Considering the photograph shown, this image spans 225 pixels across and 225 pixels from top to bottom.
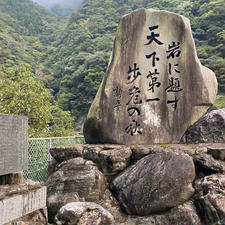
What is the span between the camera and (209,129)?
192 inches

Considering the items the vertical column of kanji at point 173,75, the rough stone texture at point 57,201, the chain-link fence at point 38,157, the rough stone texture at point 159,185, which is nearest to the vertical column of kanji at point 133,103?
the vertical column of kanji at point 173,75

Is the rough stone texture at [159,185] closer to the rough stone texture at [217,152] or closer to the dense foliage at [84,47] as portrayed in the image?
the rough stone texture at [217,152]

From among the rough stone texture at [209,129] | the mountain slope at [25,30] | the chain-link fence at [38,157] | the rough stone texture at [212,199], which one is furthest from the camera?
the mountain slope at [25,30]

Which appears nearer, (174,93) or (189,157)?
(189,157)

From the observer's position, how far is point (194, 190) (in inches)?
157

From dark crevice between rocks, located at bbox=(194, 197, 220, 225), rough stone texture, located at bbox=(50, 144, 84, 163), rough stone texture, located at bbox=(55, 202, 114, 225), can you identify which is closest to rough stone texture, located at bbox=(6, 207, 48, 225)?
rough stone texture, located at bbox=(55, 202, 114, 225)

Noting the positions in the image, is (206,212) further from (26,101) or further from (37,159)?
(26,101)

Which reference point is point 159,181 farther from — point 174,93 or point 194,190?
point 174,93

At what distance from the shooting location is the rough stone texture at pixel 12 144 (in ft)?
9.24

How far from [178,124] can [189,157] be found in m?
1.35

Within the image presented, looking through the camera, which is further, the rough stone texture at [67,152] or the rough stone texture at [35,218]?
the rough stone texture at [67,152]

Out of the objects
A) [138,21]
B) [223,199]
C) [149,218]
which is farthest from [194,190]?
[138,21]

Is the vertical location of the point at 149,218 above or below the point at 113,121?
below

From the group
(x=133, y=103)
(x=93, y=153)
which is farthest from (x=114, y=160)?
(x=133, y=103)
